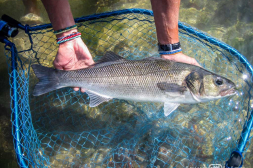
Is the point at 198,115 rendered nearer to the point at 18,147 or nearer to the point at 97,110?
the point at 97,110

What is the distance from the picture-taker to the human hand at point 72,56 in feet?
10.4

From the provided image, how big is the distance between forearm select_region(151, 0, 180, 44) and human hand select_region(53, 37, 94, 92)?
1528mm

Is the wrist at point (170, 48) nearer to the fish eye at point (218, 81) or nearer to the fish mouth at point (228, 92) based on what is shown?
the fish eye at point (218, 81)

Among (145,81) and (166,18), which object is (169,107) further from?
(166,18)

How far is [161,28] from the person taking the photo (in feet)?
9.33

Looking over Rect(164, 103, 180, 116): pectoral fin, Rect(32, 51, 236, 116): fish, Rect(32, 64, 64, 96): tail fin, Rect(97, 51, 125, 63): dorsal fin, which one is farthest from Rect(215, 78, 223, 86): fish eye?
Rect(32, 64, 64, 96): tail fin

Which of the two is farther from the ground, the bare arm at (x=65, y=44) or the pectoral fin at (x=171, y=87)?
the bare arm at (x=65, y=44)

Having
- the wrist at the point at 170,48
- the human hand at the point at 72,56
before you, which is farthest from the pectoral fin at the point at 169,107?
the human hand at the point at 72,56

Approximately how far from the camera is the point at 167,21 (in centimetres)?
273

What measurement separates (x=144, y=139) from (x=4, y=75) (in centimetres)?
421

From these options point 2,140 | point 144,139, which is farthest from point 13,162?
point 144,139

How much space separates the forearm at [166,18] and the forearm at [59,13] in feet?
5.33

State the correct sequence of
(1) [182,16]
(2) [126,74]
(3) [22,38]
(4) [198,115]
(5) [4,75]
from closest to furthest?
(2) [126,74] → (4) [198,115] → (5) [4,75] → (3) [22,38] → (1) [182,16]

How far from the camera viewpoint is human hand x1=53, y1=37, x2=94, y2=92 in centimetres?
318
